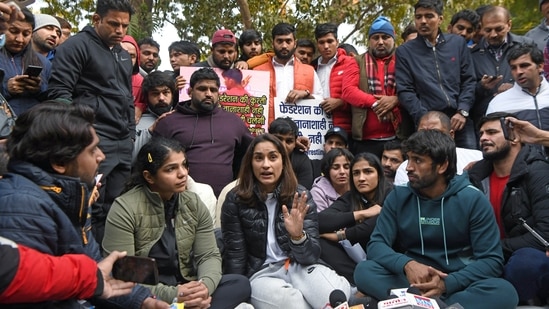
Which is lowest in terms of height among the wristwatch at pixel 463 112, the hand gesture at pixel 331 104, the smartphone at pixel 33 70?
the wristwatch at pixel 463 112

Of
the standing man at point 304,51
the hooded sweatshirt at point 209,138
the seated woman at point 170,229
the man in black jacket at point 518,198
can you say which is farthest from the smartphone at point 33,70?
the man in black jacket at point 518,198

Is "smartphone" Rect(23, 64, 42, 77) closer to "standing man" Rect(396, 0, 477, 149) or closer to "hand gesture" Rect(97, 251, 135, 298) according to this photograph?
"hand gesture" Rect(97, 251, 135, 298)

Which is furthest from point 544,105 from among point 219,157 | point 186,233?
point 186,233

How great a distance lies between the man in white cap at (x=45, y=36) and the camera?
6109mm

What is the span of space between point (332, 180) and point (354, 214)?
0.74 m

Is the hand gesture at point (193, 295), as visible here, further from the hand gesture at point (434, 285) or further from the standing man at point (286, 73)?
the standing man at point (286, 73)

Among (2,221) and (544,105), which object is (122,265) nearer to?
(2,221)

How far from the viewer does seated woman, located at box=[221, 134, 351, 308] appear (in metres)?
4.55

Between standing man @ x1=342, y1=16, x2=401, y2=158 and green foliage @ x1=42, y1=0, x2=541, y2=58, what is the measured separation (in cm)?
656

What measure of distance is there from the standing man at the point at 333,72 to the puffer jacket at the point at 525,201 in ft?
7.55

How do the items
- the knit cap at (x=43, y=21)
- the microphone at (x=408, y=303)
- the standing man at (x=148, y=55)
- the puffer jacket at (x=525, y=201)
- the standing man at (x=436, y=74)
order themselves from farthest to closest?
1. the standing man at (x=148, y=55)
2. the standing man at (x=436, y=74)
3. the knit cap at (x=43, y=21)
4. the puffer jacket at (x=525, y=201)
5. the microphone at (x=408, y=303)

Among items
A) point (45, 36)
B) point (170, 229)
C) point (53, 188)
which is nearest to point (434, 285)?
point (170, 229)

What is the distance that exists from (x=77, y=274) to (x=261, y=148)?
8.79ft

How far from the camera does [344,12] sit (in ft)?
43.7
